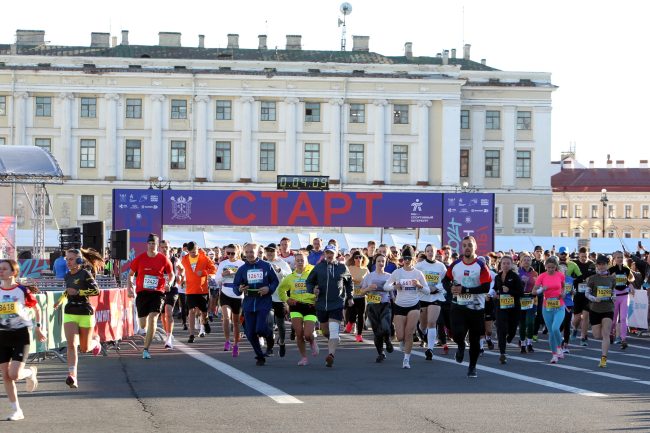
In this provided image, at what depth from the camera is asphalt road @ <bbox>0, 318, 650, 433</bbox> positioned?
1323 cm

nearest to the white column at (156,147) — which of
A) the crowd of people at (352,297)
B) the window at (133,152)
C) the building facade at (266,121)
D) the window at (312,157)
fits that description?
the building facade at (266,121)

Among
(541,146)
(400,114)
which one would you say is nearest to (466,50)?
(541,146)

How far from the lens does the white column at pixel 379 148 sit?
100125mm

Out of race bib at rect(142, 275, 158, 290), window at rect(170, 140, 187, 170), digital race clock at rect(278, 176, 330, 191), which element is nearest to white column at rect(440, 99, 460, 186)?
window at rect(170, 140, 187, 170)

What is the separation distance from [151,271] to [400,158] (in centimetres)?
7990

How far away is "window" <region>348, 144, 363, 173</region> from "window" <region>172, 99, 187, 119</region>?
11.6 metres

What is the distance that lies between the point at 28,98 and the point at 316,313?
78.5 m

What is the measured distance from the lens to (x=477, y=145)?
343 ft

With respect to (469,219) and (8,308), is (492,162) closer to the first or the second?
(469,219)

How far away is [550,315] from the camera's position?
74.1ft

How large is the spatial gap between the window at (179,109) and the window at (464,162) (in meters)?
20.1

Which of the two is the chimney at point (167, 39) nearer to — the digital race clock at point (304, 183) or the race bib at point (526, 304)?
the digital race clock at point (304, 183)

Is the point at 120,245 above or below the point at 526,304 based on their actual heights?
above

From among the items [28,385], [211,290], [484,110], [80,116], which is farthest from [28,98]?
[28,385]
